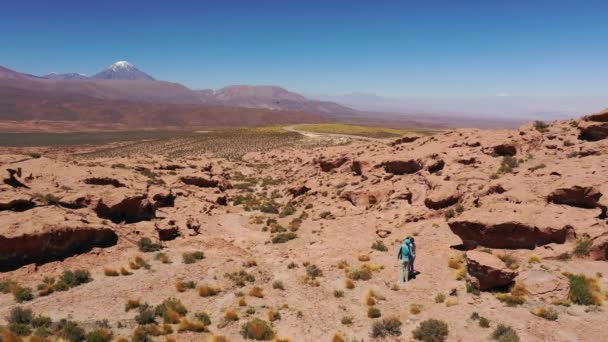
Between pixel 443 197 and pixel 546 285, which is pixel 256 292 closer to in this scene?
pixel 546 285

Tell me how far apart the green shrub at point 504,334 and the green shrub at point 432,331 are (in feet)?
4.13

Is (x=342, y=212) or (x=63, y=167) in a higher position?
(x=63, y=167)

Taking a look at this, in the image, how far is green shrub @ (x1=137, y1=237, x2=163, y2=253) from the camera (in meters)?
19.1

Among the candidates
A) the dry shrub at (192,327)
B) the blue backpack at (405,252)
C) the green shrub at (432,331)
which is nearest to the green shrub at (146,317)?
the dry shrub at (192,327)

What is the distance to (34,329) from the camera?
11445mm

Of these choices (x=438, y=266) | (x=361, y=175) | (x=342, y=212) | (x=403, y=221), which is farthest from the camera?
(x=361, y=175)

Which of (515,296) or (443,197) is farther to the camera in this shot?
(443,197)

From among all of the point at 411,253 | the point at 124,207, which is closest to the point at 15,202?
the point at 124,207

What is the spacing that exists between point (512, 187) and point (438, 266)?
6.48m

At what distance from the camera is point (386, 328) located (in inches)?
447

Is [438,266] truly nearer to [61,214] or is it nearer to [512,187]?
[512,187]

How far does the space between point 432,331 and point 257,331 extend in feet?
16.6

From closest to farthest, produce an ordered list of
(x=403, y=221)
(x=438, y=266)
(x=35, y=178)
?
1. (x=438, y=266)
2. (x=403, y=221)
3. (x=35, y=178)

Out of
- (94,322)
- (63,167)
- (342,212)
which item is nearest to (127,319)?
(94,322)
